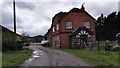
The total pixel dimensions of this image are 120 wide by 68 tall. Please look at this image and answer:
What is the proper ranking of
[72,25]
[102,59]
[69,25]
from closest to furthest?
[102,59] < [72,25] < [69,25]

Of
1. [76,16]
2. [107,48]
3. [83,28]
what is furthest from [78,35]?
[107,48]

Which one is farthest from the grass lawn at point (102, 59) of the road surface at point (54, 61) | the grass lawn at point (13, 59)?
the grass lawn at point (13, 59)

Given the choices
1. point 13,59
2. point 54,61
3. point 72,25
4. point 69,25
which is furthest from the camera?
point 69,25

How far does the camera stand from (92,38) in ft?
165

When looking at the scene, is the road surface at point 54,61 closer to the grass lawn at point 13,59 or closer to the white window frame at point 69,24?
the grass lawn at point 13,59

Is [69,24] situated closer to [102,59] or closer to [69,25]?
[69,25]

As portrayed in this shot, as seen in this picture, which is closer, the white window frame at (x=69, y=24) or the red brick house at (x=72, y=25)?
the red brick house at (x=72, y=25)

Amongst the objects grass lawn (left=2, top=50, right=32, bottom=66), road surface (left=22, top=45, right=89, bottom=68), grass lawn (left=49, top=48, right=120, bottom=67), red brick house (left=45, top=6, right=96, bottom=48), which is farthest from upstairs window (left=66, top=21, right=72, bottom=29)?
grass lawn (left=49, top=48, right=120, bottom=67)

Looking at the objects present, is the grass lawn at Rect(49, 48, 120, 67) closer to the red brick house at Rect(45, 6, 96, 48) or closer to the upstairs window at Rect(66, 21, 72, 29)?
the red brick house at Rect(45, 6, 96, 48)

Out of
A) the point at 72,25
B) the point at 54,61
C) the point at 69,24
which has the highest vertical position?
the point at 69,24

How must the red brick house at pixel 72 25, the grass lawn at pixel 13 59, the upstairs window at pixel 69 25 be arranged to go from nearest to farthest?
1. the grass lawn at pixel 13 59
2. the red brick house at pixel 72 25
3. the upstairs window at pixel 69 25

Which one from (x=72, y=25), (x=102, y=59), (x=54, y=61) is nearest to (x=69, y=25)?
(x=72, y=25)

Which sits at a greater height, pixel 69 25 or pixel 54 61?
pixel 69 25

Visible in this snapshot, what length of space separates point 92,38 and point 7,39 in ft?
63.8
